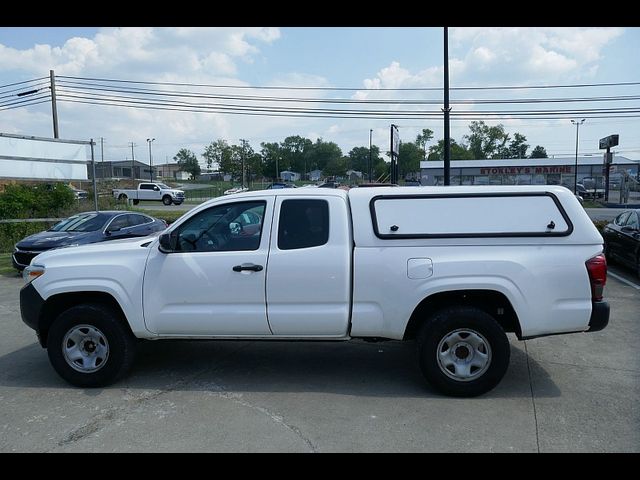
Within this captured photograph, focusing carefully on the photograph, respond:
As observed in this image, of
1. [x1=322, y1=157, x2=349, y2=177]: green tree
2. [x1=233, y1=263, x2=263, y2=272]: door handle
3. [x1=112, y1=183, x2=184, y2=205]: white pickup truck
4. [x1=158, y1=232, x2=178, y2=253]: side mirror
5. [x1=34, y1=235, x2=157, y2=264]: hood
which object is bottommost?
[x1=233, y1=263, x2=263, y2=272]: door handle

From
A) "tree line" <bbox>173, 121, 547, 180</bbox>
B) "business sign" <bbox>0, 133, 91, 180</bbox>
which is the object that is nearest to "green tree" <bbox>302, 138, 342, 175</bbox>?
"tree line" <bbox>173, 121, 547, 180</bbox>

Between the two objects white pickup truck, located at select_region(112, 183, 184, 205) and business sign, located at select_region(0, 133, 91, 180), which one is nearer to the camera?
business sign, located at select_region(0, 133, 91, 180)

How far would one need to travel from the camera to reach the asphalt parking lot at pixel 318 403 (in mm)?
3867

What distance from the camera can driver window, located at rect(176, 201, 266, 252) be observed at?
4926mm

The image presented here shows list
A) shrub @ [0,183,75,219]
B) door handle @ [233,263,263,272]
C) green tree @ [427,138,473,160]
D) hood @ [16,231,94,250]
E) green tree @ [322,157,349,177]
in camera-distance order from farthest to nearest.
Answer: green tree @ [322,157,349,177], green tree @ [427,138,473,160], shrub @ [0,183,75,219], hood @ [16,231,94,250], door handle @ [233,263,263,272]

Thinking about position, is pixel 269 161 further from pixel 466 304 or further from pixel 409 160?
pixel 466 304

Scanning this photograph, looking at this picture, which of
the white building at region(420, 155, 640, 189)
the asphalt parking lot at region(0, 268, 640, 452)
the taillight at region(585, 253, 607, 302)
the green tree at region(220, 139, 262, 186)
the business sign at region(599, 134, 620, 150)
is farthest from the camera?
the green tree at region(220, 139, 262, 186)

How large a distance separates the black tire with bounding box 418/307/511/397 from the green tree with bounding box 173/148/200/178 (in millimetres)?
117975

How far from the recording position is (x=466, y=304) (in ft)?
→ 15.4

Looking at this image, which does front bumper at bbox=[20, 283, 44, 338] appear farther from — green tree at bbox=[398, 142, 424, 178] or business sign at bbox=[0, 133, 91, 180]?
green tree at bbox=[398, 142, 424, 178]

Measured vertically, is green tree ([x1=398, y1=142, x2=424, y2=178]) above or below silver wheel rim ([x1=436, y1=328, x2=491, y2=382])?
above

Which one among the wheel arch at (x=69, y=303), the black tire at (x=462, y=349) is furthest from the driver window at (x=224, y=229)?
the black tire at (x=462, y=349)
